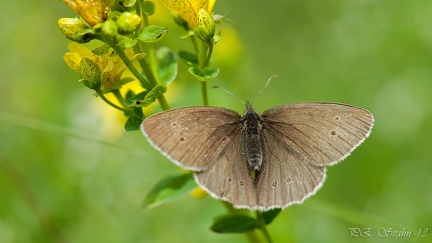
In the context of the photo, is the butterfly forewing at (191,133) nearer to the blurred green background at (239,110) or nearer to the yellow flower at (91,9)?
the yellow flower at (91,9)

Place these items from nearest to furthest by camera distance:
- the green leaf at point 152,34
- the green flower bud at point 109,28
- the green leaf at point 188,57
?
the green flower bud at point 109,28
the green leaf at point 152,34
the green leaf at point 188,57

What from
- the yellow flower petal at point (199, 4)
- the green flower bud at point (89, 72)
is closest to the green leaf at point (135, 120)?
the green flower bud at point (89, 72)

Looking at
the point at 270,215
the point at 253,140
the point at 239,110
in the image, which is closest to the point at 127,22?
the point at 253,140

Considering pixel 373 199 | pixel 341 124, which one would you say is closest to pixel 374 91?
pixel 373 199

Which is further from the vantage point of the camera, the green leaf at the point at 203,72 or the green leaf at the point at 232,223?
the green leaf at the point at 232,223

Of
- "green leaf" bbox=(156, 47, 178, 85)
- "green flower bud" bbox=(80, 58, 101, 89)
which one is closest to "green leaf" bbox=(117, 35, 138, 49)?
"green flower bud" bbox=(80, 58, 101, 89)

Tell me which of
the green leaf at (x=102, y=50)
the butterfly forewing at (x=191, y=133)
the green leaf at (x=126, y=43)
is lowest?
the butterfly forewing at (x=191, y=133)

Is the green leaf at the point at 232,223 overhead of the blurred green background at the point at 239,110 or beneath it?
Result: overhead

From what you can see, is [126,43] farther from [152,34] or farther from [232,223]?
[232,223]
